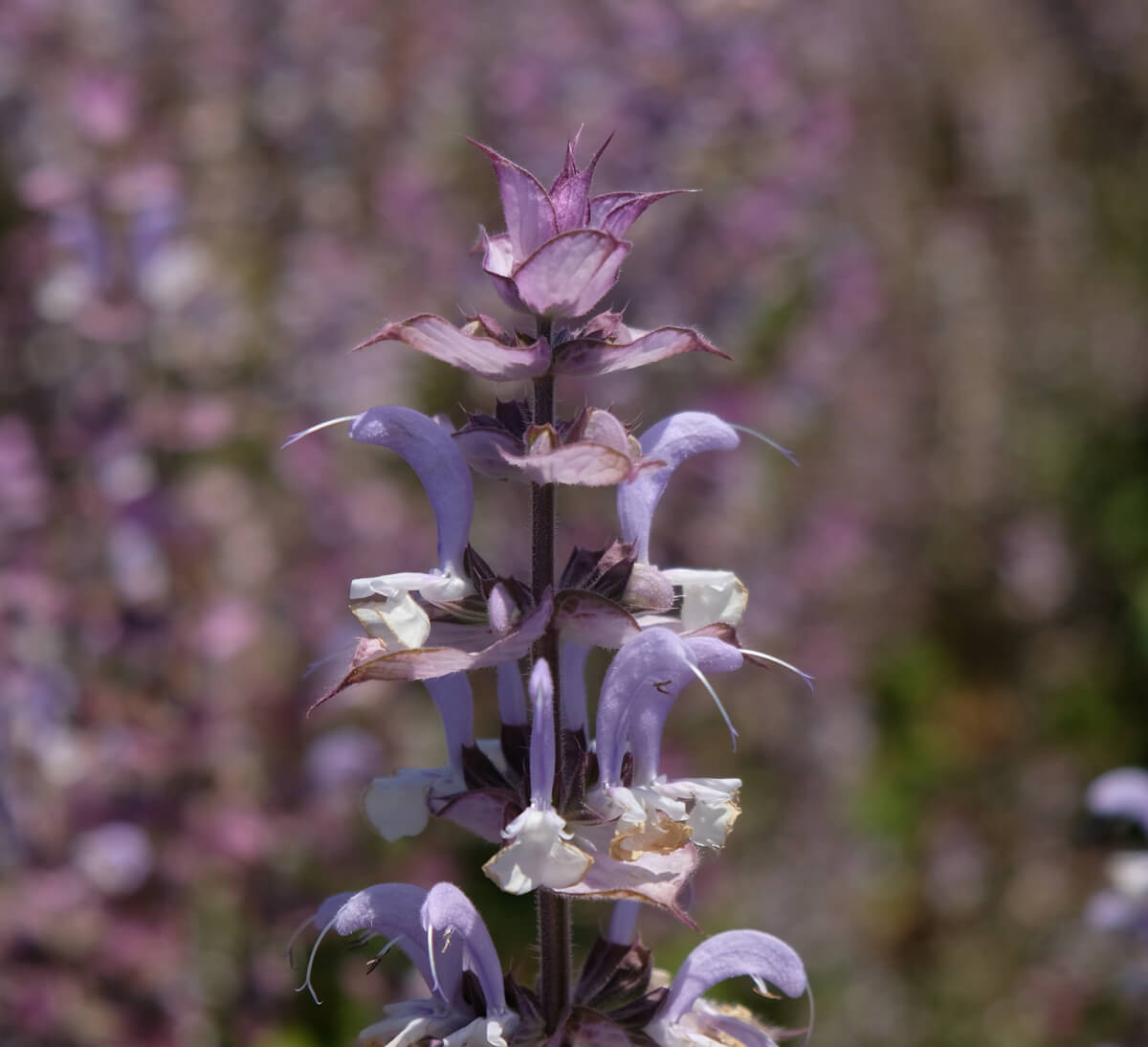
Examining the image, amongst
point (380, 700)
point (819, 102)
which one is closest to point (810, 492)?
point (819, 102)

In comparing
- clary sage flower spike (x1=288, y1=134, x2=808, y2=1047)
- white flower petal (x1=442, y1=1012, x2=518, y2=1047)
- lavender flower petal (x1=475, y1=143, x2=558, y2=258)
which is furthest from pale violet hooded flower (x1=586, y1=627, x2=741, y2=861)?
lavender flower petal (x1=475, y1=143, x2=558, y2=258)

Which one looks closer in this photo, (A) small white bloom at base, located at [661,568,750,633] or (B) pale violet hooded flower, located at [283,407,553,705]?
(B) pale violet hooded flower, located at [283,407,553,705]

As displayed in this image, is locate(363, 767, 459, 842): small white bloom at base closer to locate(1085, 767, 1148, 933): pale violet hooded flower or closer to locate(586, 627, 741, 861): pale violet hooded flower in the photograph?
locate(586, 627, 741, 861): pale violet hooded flower

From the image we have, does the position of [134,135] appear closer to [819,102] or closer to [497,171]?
[819,102]

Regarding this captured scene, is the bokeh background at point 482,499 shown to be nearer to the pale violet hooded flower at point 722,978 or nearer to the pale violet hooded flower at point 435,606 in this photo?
the pale violet hooded flower at point 722,978

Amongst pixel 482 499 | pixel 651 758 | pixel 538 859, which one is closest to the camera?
pixel 538 859

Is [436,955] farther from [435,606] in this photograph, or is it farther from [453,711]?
[435,606]

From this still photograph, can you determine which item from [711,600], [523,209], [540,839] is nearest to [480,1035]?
[540,839]
